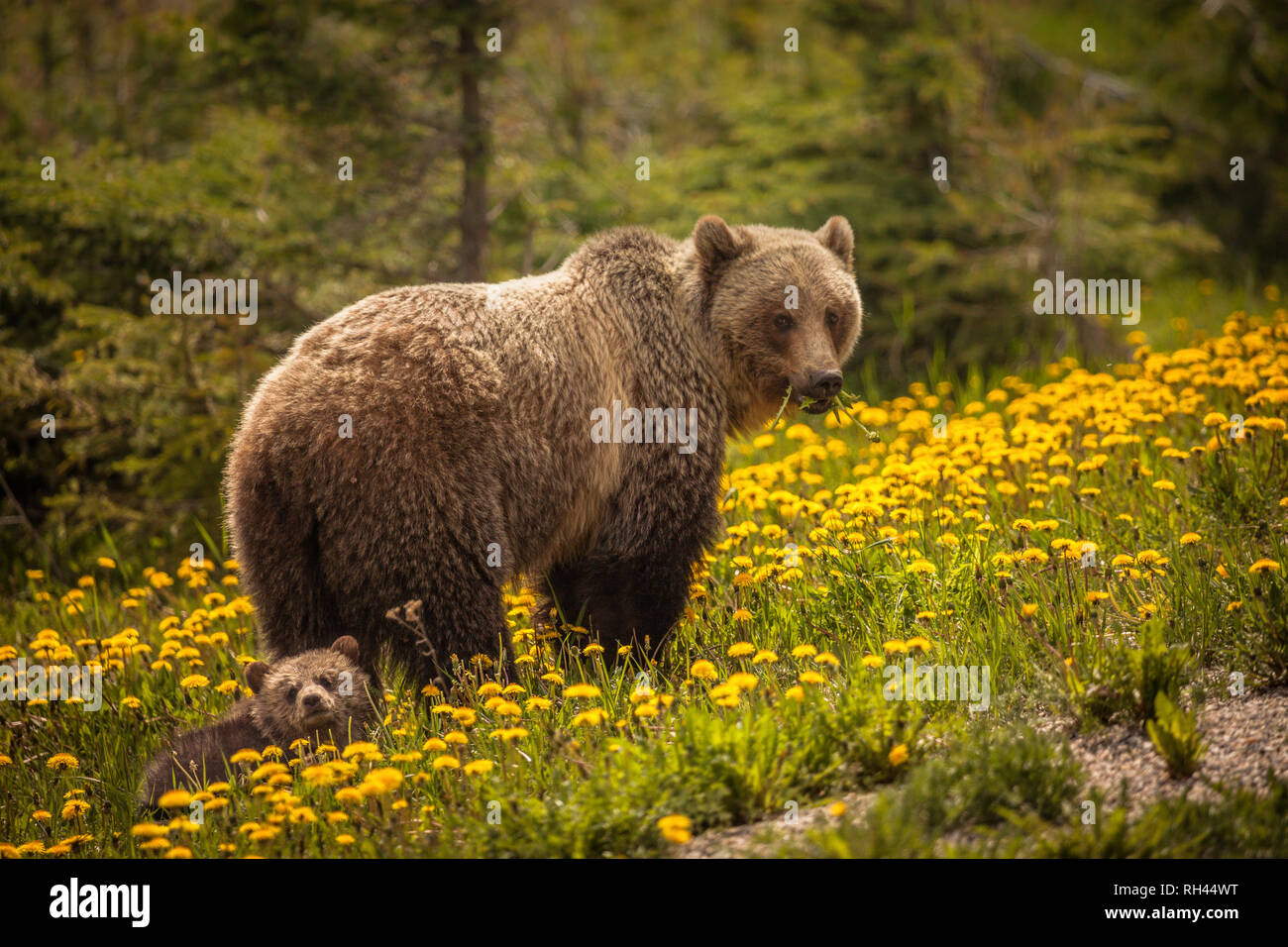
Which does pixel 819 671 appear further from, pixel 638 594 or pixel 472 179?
pixel 472 179

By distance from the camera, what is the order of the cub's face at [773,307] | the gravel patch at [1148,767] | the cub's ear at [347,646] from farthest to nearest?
the cub's face at [773,307], the cub's ear at [347,646], the gravel patch at [1148,767]

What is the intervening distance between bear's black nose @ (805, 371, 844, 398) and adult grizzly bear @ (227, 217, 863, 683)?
1 cm

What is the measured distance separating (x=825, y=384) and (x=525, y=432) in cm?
160

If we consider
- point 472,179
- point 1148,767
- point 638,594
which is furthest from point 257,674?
point 472,179

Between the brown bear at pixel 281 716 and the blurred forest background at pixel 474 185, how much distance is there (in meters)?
3.37

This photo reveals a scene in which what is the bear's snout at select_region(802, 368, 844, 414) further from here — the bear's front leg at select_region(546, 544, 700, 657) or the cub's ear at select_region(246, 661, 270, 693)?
the cub's ear at select_region(246, 661, 270, 693)

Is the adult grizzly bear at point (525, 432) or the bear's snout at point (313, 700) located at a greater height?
the adult grizzly bear at point (525, 432)

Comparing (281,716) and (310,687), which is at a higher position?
(310,687)

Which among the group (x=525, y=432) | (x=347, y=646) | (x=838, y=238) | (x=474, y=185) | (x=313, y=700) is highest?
(x=474, y=185)

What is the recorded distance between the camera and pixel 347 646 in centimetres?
499

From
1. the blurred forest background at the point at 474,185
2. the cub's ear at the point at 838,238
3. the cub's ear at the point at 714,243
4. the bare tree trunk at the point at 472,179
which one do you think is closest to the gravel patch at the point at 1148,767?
the cub's ear at the point at 714,243

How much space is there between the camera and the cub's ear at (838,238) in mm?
6523

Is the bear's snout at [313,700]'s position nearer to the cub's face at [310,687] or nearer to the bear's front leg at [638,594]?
the cub's face at [310,687]
